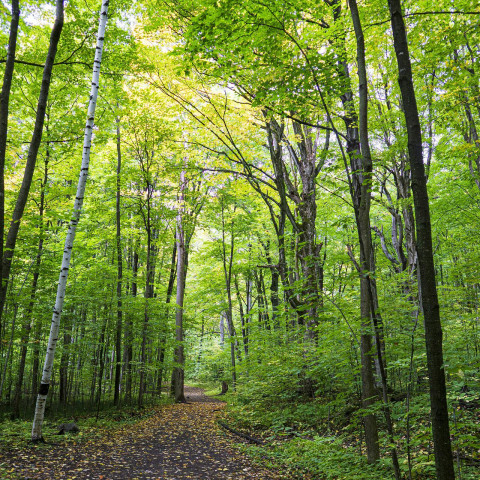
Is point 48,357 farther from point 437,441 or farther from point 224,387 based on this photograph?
point 224,387

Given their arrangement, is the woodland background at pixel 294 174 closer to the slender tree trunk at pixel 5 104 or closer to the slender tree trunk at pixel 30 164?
the slender tree trunk at pixel 30 164

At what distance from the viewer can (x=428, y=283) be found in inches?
92.6

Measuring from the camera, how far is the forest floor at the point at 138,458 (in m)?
4.57

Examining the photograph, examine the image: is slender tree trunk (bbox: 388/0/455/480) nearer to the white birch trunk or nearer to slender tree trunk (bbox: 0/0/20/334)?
slender tree trunk (bbox: 0/0/20/334)

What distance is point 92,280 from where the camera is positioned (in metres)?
9.85

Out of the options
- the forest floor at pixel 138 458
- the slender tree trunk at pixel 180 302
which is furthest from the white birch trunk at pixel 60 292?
the slender tree trunk at pixel 180 302

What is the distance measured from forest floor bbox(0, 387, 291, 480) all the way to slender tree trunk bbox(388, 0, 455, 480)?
319cm

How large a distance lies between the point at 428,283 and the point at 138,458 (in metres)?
5.73

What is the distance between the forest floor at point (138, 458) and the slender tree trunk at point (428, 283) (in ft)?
10.5

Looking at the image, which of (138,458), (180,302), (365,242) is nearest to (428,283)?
(365,242)

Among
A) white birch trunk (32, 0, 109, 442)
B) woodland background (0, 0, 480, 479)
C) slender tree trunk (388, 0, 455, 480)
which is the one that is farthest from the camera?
white birch trunk (32, 0, 109, 442)

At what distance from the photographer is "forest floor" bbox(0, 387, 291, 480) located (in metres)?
4.57

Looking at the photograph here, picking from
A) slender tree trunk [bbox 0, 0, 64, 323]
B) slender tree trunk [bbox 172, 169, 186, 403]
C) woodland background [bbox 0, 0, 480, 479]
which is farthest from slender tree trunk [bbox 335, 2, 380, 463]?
slender tree trunk [bbox 172, 169, 186, 403]

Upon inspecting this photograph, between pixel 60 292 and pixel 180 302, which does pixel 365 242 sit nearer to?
pixel 60 292
